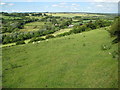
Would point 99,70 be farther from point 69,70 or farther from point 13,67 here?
point 13,67

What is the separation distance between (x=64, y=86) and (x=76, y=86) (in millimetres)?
1262

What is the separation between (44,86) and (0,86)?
5850 millimetres

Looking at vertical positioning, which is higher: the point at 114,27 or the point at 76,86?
the point at 114,27

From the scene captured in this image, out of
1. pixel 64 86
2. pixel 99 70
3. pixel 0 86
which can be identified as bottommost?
pixel 0 86

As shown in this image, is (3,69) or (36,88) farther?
(3,69)

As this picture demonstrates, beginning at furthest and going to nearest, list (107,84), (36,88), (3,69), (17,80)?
(3,69), (17,80), (36,88), (107,84)

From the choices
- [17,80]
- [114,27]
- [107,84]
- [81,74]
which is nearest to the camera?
[107,84]

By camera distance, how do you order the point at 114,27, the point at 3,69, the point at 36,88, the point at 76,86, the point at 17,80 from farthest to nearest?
the point at 114,27
the point at 3,69
the point at 17,80
the point at 36,88
the point at 76,86

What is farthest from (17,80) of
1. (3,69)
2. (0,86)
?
(3,69)

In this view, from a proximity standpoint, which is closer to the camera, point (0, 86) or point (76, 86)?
point (76, 86)

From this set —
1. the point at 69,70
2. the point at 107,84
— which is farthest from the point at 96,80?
the point at 69,70

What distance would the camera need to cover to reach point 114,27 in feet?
85.8

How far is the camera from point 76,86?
45.6 ft

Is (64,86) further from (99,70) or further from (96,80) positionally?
(99,70)
